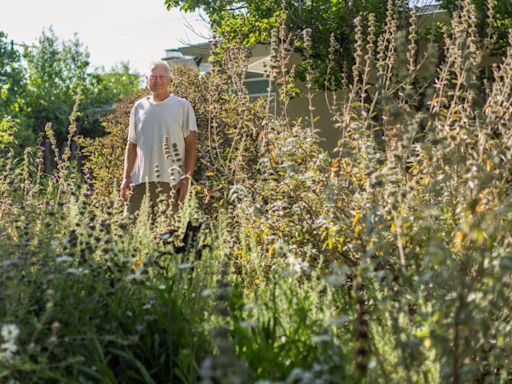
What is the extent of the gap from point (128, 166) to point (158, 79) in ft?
2.41

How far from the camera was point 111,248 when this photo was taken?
399 centimetres

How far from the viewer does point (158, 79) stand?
655 centimetres

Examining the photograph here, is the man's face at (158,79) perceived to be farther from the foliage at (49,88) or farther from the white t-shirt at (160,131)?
the foliage at (49,88)

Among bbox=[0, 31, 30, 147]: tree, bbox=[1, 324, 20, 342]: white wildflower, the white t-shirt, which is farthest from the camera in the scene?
bbox=[0, 31, 30, 147]: tree

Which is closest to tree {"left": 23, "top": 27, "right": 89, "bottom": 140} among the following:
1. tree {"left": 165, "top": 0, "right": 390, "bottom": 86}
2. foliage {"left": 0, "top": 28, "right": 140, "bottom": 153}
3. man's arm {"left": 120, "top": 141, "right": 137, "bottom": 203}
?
foliage {"left": 0, "top": 28, "right": 140, "bottom": 153}

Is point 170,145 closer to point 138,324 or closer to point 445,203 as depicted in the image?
point 445,203

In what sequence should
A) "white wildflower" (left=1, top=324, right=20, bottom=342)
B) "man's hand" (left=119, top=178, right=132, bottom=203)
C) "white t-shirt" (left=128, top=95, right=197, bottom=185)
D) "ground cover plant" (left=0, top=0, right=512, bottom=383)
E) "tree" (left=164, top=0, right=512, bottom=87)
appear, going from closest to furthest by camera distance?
"white wildflower" (left=1, top=324, right=20, bottom=342) < "ground cover plant" (left=0, top=0, right=512, bottom=383) < "white t-shirt" (left=128, top=95, right=197, bottom=185) < "man's hand" (left=119, top=178, right=132, bottom=203) < "tree" (left=164, top=0, right=512, bottom=87)

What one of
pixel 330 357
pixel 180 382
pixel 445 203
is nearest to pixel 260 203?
pixel 445 203

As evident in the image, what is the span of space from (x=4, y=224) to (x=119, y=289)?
8.38 ft

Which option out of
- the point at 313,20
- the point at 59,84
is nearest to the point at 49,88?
the point at 59,84

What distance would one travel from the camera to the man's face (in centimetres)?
654

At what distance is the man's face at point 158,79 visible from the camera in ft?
21.4

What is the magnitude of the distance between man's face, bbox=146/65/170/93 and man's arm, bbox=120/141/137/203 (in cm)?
49

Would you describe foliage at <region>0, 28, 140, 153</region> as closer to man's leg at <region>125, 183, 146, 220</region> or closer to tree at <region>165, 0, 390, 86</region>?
tree at <region>165, 0, 390, 86</region>
